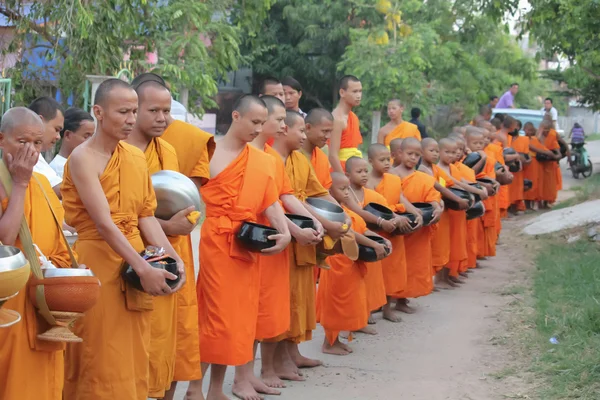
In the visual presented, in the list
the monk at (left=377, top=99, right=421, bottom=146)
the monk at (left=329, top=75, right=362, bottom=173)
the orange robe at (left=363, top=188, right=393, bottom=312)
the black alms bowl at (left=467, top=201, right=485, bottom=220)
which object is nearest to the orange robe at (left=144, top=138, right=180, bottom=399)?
the orange robe at (left=363, top=188, right=393, bottom=312)

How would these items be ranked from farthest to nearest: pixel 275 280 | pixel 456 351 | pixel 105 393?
pixel 456 351, pixel 275 280, pixel 105 393

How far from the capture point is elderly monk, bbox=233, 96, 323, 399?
594 cm

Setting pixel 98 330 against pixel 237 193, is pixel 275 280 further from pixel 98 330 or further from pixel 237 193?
pixel 98 330

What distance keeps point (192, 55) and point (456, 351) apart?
283 inches

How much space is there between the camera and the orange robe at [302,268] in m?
6.40

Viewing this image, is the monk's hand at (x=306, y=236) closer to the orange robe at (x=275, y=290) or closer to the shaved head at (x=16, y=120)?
the orange robe at (x=275, y=290)

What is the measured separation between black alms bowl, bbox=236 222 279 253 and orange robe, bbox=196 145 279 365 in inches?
3.0

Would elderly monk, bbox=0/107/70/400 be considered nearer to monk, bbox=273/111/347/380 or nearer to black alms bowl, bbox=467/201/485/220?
monk, bbox=273/111/347/380

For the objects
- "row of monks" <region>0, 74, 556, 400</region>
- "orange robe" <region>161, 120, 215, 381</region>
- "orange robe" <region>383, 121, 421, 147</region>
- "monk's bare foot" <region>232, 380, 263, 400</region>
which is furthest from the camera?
"orange robe" <region>383, 121, 421, 147</region>

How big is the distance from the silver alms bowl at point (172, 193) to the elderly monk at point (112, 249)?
251 mm

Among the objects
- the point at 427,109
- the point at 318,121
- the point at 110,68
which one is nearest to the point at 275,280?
the point at 318,121

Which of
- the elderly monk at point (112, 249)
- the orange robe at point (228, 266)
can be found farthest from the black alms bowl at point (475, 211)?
the elderly monk at point (112, 249)

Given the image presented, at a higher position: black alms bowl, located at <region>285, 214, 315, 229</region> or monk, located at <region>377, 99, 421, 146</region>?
monk, located at <region>377, 99, 421, 146</region>

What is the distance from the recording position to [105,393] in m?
4.26
